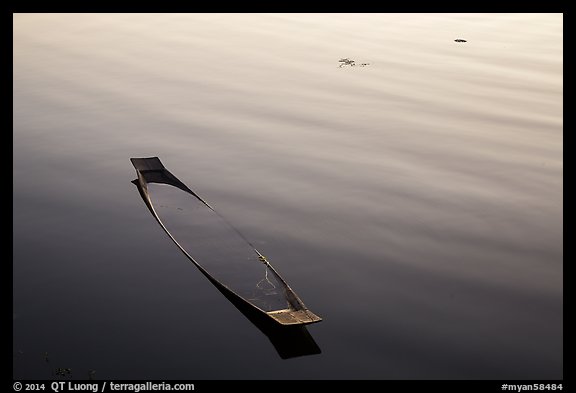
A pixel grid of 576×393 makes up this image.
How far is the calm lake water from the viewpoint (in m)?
13.3

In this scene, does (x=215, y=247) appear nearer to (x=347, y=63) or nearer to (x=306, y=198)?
(x=306, y=198)

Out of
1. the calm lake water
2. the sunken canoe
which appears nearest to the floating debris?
the calm lake water

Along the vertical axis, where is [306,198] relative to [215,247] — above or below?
above

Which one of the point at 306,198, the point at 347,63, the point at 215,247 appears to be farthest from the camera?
the point at 347,63

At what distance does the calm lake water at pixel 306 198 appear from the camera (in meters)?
13.3

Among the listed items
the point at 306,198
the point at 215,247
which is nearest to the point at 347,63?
the point at 306,198

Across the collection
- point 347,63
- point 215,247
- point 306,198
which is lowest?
point 215,247

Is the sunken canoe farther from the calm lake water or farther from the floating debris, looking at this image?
the floating debris

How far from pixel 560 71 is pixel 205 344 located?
71.4 ft

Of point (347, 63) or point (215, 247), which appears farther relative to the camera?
point (347, 63)

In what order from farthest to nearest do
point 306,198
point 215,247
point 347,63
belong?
point 347,63 < point 306,198 < point 215,247

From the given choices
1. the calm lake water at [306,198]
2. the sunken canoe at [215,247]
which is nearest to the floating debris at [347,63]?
the calm lake water at [306,198]

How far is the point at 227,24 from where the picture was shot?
126ft

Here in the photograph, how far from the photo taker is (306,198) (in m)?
19.4
